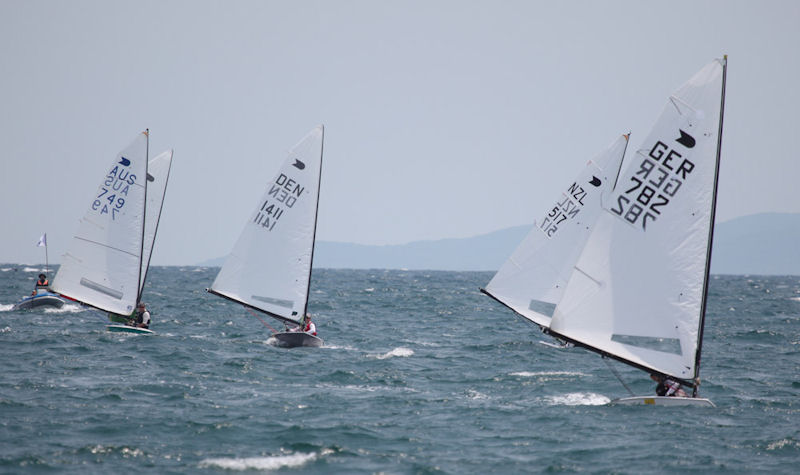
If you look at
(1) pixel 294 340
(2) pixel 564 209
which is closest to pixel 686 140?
(2) pixel 564 209

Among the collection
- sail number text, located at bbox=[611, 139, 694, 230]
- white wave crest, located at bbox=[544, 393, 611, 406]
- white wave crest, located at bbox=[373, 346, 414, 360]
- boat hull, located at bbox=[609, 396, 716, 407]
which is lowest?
white wave crest, located at bbox=[373, 346, 414, 360]

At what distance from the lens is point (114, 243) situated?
104ft

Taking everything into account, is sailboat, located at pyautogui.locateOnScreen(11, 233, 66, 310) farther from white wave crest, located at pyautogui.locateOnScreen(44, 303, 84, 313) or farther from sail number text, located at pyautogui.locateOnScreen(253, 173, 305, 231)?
sail number text, located at pyautogui.locateOnScreen(253, 173, 305, 231)

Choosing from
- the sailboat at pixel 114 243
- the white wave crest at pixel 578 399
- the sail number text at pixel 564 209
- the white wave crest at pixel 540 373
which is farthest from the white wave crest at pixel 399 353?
the sailboat at pixel 114 243

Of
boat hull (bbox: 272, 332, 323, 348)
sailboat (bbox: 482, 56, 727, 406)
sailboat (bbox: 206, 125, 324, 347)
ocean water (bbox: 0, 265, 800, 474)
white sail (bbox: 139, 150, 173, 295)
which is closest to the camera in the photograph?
ocean water (bbox: 0, 265, 800, 474)

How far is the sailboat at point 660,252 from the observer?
714 inches

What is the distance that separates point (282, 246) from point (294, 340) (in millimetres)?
3534

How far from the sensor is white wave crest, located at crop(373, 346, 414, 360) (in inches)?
1193

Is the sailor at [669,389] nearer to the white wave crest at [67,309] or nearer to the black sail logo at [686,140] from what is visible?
the black sail logo at [686,140]

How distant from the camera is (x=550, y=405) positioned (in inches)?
851

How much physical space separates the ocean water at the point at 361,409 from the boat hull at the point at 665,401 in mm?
238

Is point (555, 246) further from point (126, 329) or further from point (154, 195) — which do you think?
point (126, 329)

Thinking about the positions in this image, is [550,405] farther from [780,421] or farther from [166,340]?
[166,340]

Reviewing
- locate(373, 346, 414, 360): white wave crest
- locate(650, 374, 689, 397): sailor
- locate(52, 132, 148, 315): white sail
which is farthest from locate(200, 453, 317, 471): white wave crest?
locate(52, 132, 148, 315): white sail
